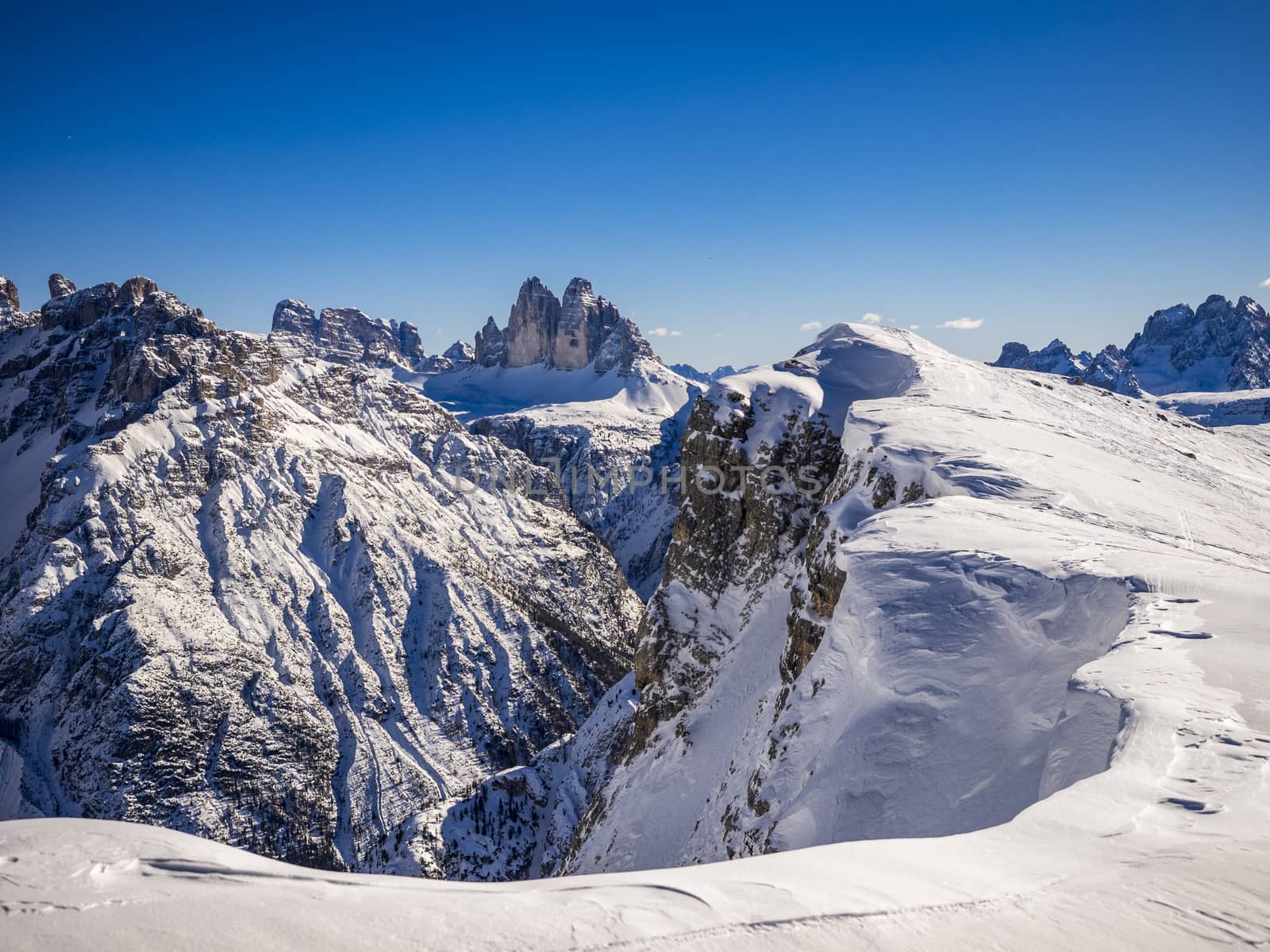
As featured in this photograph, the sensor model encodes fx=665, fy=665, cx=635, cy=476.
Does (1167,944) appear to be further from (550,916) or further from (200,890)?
(200,890)

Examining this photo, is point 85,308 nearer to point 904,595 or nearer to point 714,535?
point 714,535

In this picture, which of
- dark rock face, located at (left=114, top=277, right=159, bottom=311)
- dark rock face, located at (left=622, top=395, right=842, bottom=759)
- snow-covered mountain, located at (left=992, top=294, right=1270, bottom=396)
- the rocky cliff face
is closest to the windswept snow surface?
the rocky cliff face

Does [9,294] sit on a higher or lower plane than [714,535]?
higher

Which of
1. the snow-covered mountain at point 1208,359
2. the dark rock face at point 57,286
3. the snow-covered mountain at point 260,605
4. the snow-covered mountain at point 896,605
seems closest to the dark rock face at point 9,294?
the dark rock face at point 57,286

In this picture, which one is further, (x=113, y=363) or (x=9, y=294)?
(x=9, y=294)

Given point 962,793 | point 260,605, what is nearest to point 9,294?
point 260,605

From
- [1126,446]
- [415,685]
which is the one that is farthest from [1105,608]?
[415,685]

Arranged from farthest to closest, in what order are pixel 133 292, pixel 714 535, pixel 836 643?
1. pixel 133 292
2. pixel 714 535
3. pixel 836 643
